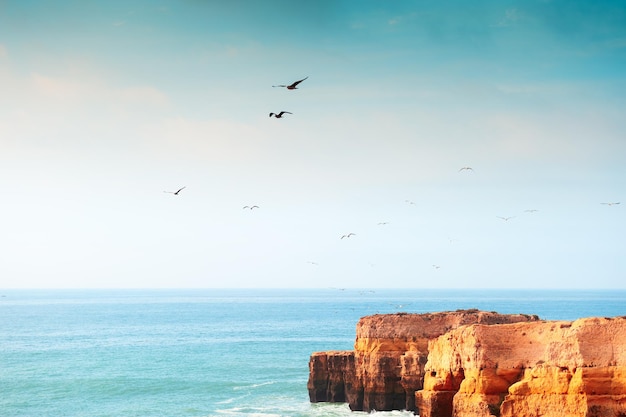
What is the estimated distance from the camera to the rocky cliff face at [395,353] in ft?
193

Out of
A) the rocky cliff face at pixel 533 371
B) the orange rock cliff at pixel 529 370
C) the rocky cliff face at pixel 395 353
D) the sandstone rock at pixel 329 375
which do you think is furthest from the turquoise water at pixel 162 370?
the rocky cliff face at pixel 533 371

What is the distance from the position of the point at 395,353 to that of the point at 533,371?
958 inches

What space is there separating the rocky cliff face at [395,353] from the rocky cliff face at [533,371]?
53.4ft

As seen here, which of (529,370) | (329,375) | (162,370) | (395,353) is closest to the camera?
(529,370)

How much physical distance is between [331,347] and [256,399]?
47.3 meters

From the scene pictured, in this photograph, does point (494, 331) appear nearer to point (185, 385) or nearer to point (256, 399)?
point (256, 399)

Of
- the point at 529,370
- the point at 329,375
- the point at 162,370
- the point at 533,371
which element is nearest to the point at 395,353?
the point at 329,375

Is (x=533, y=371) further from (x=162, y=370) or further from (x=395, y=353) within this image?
(x=162, y=370)

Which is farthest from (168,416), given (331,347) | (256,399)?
(331,347)

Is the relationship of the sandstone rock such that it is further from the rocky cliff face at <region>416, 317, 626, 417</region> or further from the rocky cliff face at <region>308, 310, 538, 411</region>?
the rocky cliff face at <region>416, 317, 626, 417</region>

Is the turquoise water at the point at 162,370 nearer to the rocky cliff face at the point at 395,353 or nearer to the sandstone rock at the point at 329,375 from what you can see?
the sandstone rock at the point at 329,375

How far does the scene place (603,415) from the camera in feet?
114

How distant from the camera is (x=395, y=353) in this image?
6109 centimetres

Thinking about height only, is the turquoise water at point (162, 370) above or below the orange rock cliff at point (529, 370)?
below
